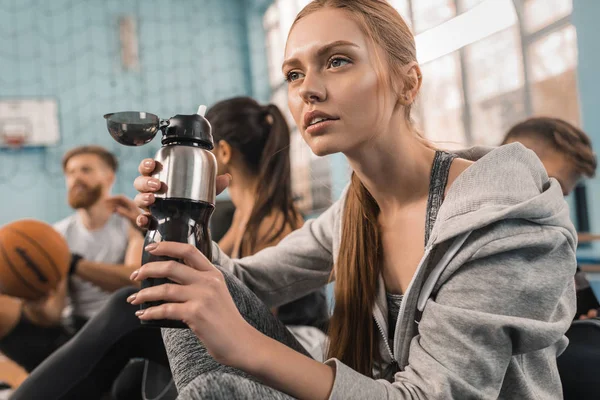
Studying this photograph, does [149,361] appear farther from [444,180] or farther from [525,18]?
[525,18]

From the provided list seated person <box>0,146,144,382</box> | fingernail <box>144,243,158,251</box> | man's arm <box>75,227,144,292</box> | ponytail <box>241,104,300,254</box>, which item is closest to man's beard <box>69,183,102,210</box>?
seated person <box>0,146,144,382</box>

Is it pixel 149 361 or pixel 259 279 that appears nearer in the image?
pixel 259 279

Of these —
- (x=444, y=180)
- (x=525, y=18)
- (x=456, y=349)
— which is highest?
(x=525, y=18)

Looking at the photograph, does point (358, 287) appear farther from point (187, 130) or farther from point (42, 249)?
point (42, 249)

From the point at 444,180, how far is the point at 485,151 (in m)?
0.07

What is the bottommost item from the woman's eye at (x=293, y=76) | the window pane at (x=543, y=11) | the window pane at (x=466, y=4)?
the woman's eye at (x=293, y=76)

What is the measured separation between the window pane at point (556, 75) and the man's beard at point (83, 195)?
1611 mm

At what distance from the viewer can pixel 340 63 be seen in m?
0.70

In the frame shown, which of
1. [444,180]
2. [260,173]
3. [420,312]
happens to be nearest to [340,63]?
[444,180]

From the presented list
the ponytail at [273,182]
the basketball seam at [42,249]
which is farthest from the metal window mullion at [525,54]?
the basketball seam at [42,249]

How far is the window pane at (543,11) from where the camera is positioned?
6.25 ft

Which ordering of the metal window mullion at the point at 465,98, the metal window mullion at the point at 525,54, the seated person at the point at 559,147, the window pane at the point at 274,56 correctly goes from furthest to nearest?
the window pane at the point at 274,56 < the metal window mullion at the point at 465,98 < the metal window mullion at the point at 525,54 < the seated person at the point at 559,147

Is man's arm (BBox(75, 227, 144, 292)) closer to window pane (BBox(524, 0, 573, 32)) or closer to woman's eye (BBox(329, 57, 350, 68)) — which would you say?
woman's eye (BBox(329, 57, 350, 68))

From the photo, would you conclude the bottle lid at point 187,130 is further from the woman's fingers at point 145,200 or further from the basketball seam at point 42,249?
the basketball seam at point 42,249
